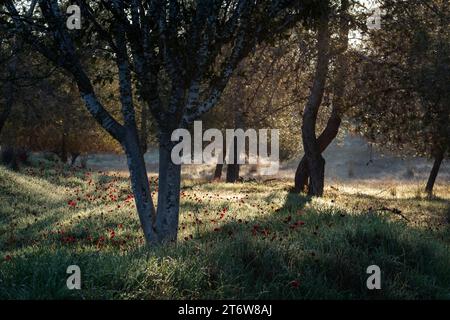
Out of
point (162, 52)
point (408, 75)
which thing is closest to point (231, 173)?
point (408, 75)

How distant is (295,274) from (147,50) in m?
3.89

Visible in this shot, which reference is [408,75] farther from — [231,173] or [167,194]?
[231,173]

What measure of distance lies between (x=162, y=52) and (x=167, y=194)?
7.35 ft

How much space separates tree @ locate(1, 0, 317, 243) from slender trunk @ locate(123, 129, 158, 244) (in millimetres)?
16

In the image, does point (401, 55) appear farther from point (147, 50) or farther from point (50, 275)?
point (50, 275)

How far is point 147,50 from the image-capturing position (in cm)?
744

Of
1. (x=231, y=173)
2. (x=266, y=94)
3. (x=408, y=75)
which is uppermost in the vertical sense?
(x=266, y=94)

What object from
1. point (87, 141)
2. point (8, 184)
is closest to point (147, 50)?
point (8, 184)

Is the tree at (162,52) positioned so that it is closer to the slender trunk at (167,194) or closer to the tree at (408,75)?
the slender trunk at (167,194)

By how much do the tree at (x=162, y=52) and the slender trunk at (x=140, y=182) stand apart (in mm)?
16

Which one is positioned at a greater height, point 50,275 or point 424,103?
point 424,103

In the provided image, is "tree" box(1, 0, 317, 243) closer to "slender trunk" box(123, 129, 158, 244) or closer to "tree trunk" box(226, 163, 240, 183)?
"slender trunk" box(123, 129, 158, 244)

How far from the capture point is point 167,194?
7820 millimetres

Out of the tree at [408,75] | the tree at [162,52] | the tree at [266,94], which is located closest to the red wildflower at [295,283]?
the tree at [162,52]
